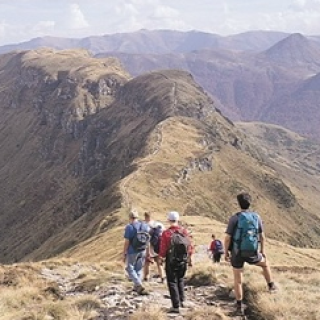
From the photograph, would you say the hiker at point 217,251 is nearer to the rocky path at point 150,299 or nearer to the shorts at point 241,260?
the rocky path at point 150,299

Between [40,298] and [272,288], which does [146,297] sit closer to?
[40,298]

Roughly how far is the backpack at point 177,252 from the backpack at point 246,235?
1.58 meters

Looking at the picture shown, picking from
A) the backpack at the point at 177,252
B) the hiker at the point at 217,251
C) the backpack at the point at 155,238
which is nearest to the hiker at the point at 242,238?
the backpack at the point at 177,252

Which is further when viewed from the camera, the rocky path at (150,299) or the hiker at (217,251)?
the hiker at (217,251)

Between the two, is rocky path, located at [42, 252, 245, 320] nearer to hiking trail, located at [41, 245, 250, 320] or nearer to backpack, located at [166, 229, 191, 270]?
hiking trail, located at [41, 245, 250, 320]

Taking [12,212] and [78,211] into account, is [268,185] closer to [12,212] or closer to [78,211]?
[78,211]

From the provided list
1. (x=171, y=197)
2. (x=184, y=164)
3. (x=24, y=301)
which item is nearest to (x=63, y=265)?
(x=24, y=301)

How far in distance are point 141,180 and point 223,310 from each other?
10095 centimetres

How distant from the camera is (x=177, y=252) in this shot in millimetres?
14891

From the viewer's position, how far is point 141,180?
380ft

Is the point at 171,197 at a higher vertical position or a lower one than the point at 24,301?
lower

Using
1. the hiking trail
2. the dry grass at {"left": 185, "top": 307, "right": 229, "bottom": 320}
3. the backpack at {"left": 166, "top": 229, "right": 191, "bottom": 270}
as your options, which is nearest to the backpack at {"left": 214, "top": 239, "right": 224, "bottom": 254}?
the hiking trail

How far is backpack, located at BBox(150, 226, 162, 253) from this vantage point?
2058 cm

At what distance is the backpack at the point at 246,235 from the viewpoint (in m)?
14.1
